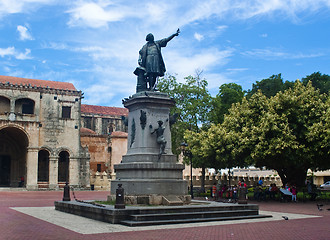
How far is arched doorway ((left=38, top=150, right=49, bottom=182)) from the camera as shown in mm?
49197

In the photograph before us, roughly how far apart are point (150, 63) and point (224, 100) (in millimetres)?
26401

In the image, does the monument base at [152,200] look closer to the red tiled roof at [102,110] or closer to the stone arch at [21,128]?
the stone arch at [21,128]

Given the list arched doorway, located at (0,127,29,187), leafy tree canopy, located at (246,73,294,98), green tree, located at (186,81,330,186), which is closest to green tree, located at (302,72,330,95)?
leafy tree canopy, located at (246,73,294,98)

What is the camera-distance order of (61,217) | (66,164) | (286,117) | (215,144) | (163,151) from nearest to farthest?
(61,217) < (163,151) < (286,117) < (215,144) < (66,164)

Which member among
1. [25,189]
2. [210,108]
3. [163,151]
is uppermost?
[210,108]

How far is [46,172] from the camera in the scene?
4947 centimetres

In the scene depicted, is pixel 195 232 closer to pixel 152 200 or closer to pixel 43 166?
pixel 152 200

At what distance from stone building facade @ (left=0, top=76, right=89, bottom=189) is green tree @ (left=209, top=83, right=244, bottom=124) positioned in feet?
57.1

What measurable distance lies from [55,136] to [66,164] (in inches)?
164

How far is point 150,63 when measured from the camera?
58.5ft

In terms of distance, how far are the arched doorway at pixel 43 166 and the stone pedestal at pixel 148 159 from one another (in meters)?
34.6

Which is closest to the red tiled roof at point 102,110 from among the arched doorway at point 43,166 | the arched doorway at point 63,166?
the arched doorway at point 63,166

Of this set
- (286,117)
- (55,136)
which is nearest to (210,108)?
(286,117)

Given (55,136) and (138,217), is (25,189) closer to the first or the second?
(55,136)
